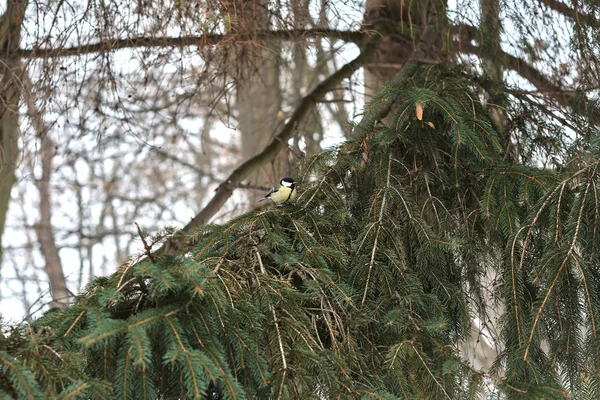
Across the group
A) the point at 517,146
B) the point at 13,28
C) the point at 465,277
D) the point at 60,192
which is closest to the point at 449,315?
the point at 465,277

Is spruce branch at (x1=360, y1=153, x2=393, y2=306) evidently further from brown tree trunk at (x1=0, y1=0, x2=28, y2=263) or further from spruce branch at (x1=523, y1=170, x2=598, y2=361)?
brown tree trunk at (x1=0, y1=0, x2=28, y2=263)

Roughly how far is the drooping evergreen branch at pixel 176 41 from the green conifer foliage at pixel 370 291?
84 cm

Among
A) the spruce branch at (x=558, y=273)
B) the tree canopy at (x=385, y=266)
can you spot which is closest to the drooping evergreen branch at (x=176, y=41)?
the tree canopy at (x=385, y=266)

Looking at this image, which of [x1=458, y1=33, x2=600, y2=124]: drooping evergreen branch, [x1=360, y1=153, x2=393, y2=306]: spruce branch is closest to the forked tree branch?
[x1=458, y1=33, x2=600, y2=124]: drooping evergreen branch

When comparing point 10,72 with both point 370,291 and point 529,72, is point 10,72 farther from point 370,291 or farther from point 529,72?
point 529,72

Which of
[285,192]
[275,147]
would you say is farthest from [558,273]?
[275,147]

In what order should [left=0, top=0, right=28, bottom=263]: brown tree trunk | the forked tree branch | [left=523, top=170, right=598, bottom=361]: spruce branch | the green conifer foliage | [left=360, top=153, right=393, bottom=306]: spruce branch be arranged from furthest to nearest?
the forked tree branch
[left=0, top=0, right=28, bottom=263]: brown tree trunk
[left=360, top=153, right=393, bottom=306]: spruce branch
[left=523, top=170, right=598, bottom=361]: spruce branch
the green conifer foliage

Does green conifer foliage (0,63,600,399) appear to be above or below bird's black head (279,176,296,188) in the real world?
below

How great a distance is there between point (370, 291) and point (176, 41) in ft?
6.19

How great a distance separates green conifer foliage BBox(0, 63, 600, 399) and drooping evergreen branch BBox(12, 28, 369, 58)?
84 cm

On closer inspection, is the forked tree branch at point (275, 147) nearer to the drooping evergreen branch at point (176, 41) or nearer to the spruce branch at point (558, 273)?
the drooping evergreen branch at point (176, 41)

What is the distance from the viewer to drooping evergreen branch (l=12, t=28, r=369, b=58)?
3.25 meters

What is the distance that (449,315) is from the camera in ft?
7.86

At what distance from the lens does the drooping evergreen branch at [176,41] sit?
3250 millimetres
